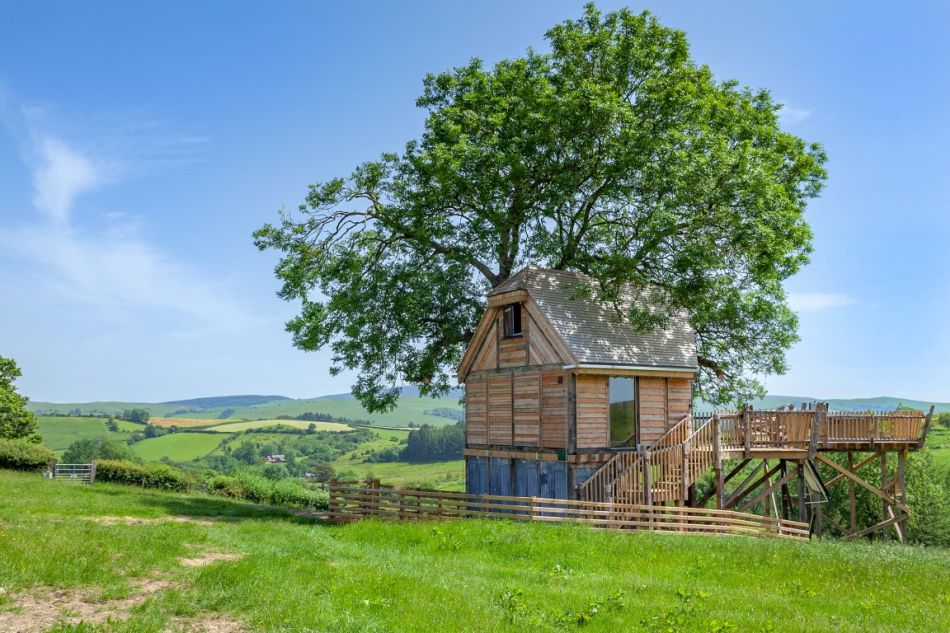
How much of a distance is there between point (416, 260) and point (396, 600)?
22920 millimetres

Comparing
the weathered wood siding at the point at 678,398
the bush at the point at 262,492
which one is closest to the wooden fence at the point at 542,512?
the weathered wood siding at the point at 678,398

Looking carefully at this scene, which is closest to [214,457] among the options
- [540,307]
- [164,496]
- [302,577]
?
[164,496]

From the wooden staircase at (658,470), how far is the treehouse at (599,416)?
0.14 ft

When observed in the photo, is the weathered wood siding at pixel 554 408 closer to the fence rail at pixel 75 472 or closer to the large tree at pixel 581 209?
the large tree at pixel 581 209

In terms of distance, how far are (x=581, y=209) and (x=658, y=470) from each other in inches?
466

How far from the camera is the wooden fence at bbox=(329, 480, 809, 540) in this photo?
22.9 meters

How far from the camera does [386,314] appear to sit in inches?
1299

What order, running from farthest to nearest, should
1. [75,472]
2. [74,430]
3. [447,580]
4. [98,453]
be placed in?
1. [74,430]
2. [98,453]
3. [75,472]
4. [447,580]

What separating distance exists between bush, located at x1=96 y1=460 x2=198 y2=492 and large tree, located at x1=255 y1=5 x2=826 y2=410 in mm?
12971

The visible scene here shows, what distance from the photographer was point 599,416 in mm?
26516

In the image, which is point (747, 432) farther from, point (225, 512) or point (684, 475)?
point (225, 512)

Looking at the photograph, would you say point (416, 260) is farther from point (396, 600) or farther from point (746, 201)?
point (396, 600)

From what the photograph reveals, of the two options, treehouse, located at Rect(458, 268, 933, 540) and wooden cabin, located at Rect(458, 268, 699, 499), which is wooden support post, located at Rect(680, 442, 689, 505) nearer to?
treehouse, located at Rect(458, 268, 933, 540)

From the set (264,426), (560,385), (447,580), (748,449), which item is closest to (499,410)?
(560,385)
